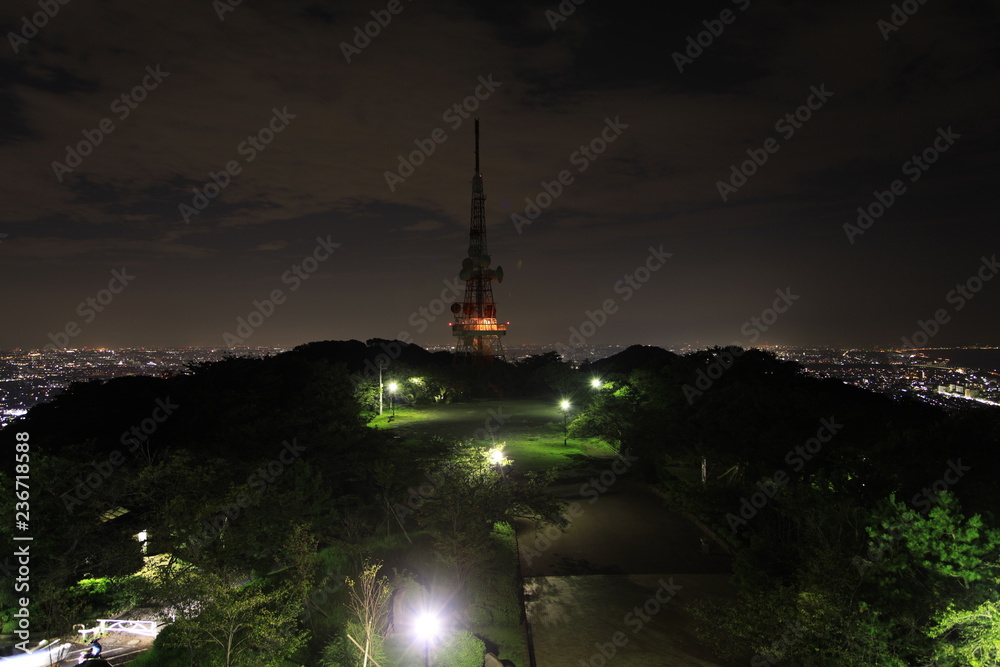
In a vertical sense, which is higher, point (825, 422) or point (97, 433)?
point (97, 433)

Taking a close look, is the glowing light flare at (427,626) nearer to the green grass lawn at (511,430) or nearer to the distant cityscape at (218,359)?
the green grass lawn at (511,430)

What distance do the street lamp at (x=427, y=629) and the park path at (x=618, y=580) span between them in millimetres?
2564

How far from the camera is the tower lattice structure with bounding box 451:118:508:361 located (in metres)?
57.6

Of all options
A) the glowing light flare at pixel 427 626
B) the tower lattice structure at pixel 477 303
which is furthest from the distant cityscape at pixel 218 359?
the glowing light flare at pixel 427 626

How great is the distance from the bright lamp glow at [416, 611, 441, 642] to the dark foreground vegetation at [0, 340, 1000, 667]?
425 mm

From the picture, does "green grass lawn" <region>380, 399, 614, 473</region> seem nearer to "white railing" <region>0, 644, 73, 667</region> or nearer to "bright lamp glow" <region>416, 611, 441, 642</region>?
"bright lamp glow" <region>416, 611, 441, 642</region>

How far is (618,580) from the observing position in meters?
15.6

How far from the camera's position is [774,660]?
9.77 metres

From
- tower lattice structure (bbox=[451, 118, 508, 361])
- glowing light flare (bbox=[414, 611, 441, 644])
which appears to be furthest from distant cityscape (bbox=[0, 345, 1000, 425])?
glowing light flare (bbox=[414, 611, 441, 644])

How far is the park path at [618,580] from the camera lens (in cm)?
1220

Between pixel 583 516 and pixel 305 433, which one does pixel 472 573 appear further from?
pixel 305 433

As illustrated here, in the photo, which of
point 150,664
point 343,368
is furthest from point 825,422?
point 343,368

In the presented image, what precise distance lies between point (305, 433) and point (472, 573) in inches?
364

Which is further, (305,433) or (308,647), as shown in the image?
(305,433)
